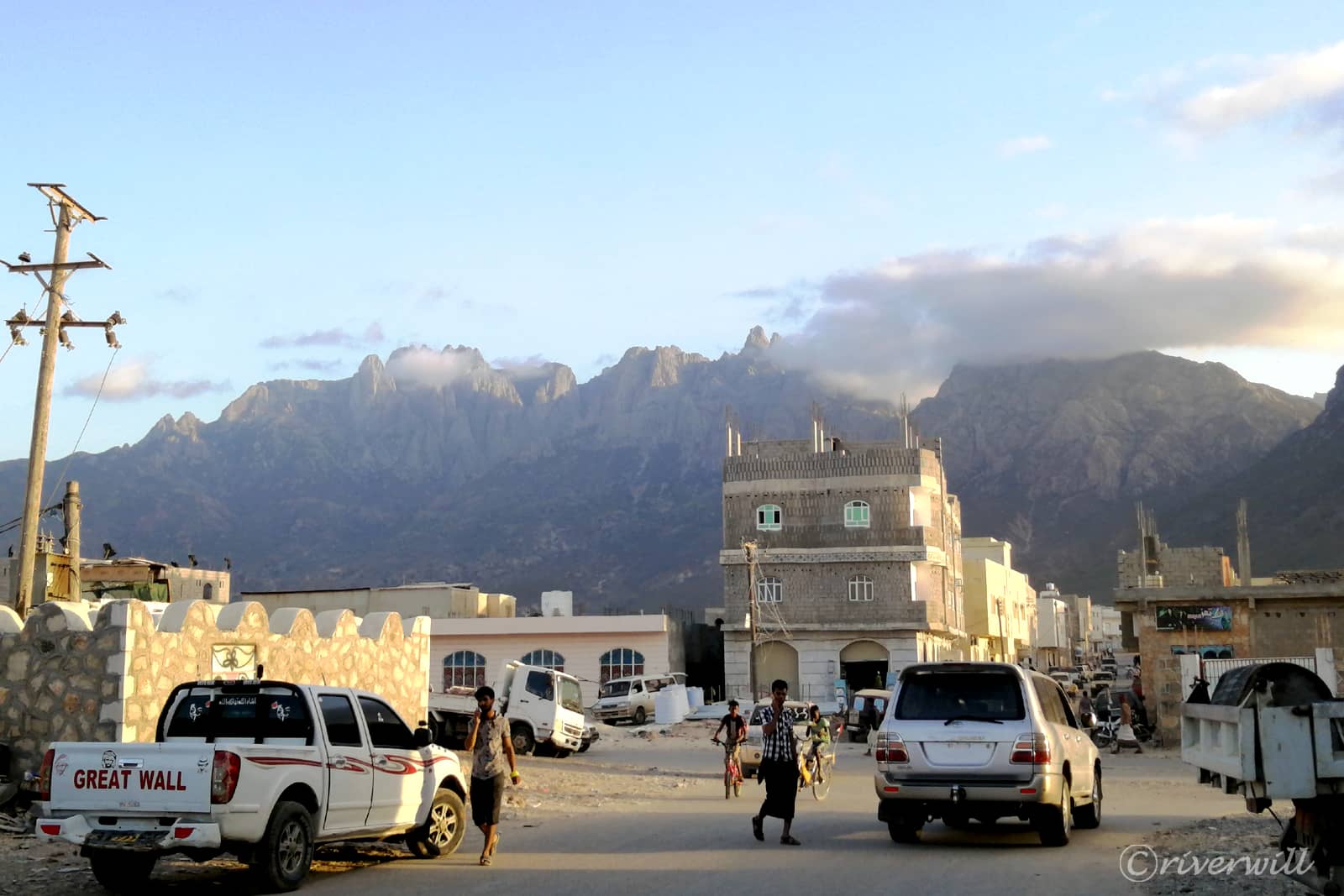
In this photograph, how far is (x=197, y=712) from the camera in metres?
11.6

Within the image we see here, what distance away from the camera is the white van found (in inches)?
2030

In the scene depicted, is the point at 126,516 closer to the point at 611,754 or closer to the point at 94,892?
the point at 611,754

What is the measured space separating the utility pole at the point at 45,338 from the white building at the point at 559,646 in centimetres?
3552

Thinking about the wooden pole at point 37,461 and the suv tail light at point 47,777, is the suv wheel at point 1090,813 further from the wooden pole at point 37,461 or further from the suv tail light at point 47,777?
the wooden pole at point 37,461

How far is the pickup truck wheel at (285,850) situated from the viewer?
10.5 meters

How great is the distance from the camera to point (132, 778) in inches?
405

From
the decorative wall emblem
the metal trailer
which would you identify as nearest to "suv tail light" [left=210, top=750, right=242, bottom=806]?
the decorative wall emblem

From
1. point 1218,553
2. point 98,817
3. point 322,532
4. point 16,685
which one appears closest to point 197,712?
point 98,817

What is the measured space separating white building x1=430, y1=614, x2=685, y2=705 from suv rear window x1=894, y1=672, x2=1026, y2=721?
45.5 m

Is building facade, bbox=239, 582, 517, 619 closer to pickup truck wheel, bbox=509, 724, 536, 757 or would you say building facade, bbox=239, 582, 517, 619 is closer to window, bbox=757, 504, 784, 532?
window, bbox=757, 504, 784, 532

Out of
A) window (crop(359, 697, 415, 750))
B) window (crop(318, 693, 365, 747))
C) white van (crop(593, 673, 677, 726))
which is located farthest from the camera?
white van (crop(593, 673, 677, 726))

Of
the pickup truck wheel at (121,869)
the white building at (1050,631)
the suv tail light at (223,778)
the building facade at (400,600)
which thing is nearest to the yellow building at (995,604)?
the white building at (1050,631)

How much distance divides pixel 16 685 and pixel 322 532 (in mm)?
180384

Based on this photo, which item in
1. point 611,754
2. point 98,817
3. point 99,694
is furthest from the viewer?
point 611,754
